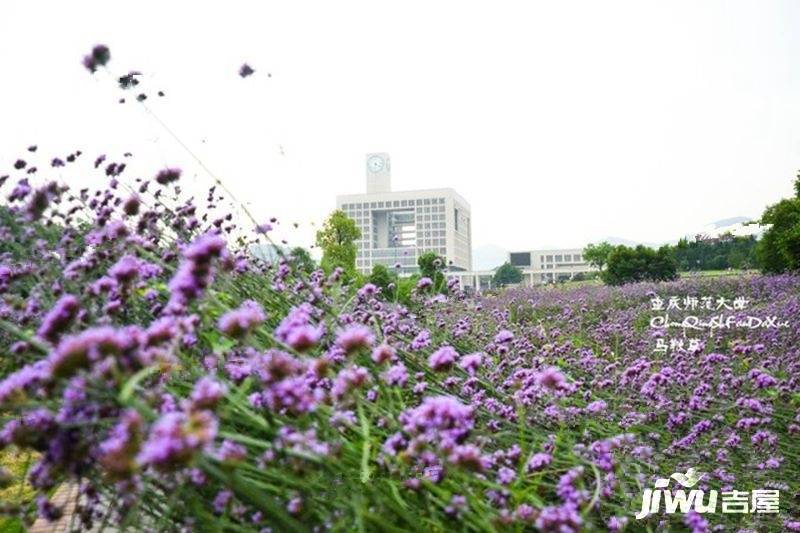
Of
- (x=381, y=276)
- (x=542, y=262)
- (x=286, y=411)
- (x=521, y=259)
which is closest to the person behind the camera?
(x=286, y=411)

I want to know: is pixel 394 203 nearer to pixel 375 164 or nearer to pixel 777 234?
pixel 375 164

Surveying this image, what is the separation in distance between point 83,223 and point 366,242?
5651 inches

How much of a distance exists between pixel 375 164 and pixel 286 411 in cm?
15531

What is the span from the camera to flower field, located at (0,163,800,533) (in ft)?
3.68

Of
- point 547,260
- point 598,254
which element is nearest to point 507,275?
point 547,260

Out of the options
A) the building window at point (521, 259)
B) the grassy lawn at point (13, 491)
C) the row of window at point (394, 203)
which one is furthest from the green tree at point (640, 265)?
the row of window at point (394, 203)

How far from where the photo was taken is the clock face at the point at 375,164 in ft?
506

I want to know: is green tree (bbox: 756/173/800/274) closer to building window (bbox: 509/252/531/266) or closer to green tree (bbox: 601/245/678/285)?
green tree (bbox: 601/245/678/285)

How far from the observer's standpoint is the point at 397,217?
154 metres

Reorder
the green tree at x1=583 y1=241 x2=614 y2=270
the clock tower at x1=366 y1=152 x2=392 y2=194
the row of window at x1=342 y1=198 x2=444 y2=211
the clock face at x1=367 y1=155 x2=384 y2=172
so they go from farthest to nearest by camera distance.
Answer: the clock face at x1=367 y1=155 x2=384 y2=172
the clock tower at x1=366 y1=152 x2=392 y2=194
the row of window at x1=342 y1=198 x2=444 y2=211
the green tree at x1=583 y1=241 x2=614 y2=270

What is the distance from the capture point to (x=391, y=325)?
10.3ft

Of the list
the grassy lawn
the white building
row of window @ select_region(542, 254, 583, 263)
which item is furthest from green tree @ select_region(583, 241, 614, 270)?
the grassy lawn

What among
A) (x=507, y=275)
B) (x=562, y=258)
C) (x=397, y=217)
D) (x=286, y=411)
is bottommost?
(x=286, y=411)

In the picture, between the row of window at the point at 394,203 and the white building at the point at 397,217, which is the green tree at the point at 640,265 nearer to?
the white building at the point at 397,217
